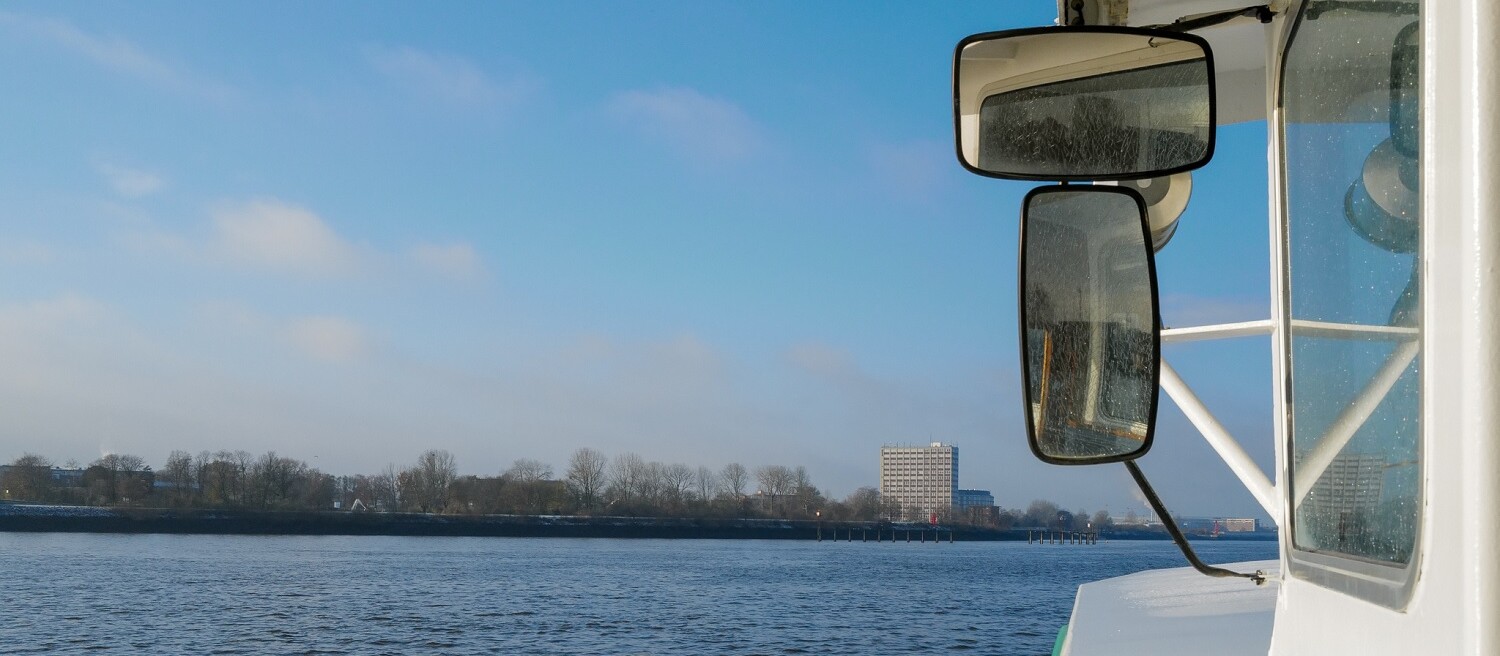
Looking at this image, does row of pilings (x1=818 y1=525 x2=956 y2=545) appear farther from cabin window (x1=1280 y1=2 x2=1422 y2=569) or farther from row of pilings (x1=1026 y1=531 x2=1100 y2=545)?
cabin window (x1=1280 y1=2 x2=1422 y2=569)

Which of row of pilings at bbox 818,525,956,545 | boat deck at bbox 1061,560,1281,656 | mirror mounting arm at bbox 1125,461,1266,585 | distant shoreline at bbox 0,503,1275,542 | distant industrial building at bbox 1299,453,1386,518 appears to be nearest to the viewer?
distant industrial building at bbox 1299,453,1386,518

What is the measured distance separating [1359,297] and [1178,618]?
16.5 feet

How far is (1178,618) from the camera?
5.57 m

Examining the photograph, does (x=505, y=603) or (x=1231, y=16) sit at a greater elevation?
(x=1231, y=16)

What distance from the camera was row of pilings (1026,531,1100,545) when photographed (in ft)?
468

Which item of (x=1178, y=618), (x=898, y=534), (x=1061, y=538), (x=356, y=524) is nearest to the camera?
(x=1178, y=618)

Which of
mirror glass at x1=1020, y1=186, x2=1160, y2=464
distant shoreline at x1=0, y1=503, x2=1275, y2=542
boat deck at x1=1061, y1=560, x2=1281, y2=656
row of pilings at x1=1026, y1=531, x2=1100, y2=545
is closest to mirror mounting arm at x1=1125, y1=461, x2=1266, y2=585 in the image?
mirror glass at x1=1020, y1=186, x2=1160, y2=464

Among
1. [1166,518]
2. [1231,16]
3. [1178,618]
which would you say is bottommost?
[1178,618]

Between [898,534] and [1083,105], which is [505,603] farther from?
[898,534]

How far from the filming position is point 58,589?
144 feet

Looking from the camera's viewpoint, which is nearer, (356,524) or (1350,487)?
(1350,487)

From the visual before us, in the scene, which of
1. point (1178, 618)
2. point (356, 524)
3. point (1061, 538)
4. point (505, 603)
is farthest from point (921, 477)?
point (1178, 618)

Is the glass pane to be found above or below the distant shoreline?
above

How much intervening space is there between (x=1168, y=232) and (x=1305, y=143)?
0.96m
